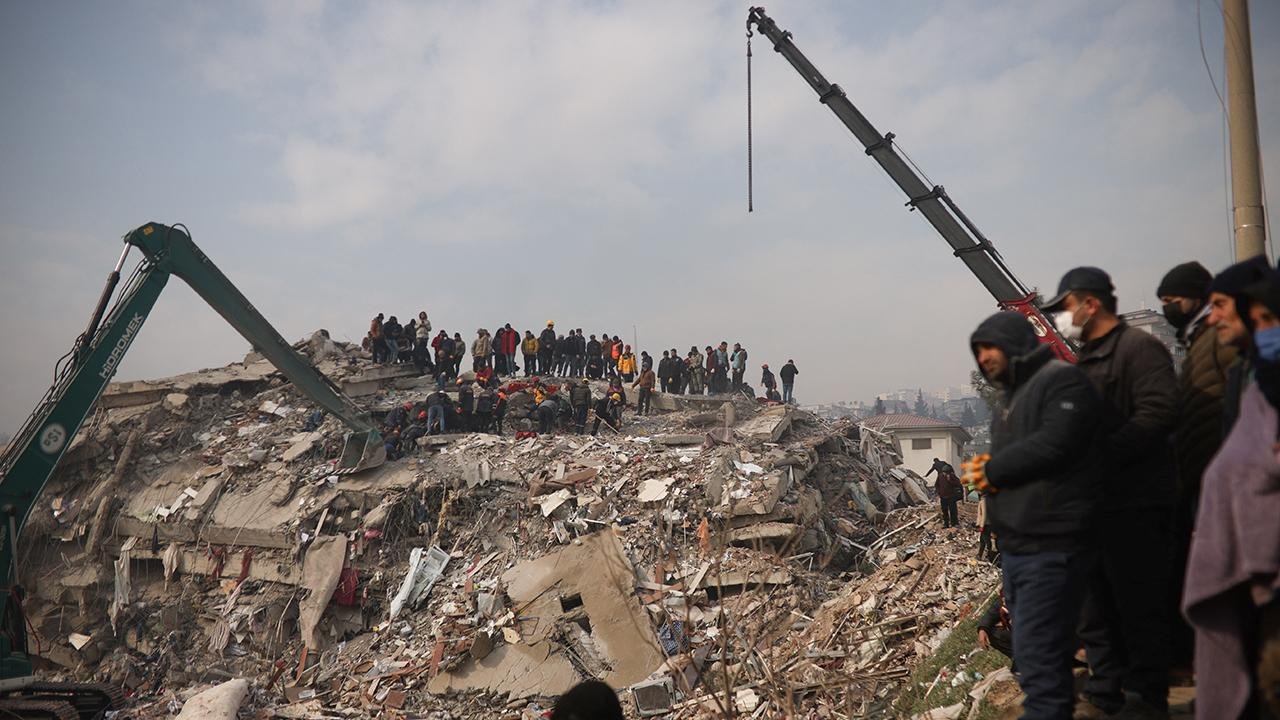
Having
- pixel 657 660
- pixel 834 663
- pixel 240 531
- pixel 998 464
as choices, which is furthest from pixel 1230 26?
pixel 240 531

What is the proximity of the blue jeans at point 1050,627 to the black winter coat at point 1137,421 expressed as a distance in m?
0.49

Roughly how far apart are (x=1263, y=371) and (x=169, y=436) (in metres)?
17.6

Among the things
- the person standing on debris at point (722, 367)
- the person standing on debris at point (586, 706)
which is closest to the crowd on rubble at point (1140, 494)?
the person standing on debris at point (586, 706)

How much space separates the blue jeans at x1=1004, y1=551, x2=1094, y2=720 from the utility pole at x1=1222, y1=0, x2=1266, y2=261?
11.3 ft

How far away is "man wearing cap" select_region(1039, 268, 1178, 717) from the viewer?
2682 mm

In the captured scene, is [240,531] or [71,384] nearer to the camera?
[71,384]

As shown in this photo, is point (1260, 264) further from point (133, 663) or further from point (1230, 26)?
point (133, 663)

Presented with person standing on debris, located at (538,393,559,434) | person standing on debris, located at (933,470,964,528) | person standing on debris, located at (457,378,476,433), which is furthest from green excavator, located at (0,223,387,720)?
person standing on debris, located at (933,470,964,528)

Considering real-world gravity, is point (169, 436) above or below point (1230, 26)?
below

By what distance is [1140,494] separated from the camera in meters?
2.73

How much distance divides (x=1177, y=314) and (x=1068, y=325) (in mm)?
496

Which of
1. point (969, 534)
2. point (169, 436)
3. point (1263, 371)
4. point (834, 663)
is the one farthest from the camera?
point (169, 436)

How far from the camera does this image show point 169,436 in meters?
15.2

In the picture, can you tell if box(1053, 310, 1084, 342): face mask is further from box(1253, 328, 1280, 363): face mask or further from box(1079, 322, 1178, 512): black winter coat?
box(1253, 328, 1280, 363): face mask
